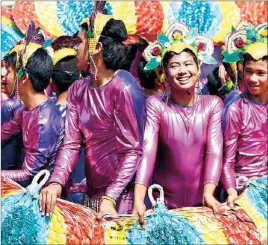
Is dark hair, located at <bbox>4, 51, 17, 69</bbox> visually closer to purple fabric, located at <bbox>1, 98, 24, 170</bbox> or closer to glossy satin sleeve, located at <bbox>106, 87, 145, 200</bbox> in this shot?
Result: purple fabric, located at <bbox>1, 98, 24, 170</bbox>

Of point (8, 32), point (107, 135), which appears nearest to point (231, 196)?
point (107, 135)

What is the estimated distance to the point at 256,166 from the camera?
3.23m

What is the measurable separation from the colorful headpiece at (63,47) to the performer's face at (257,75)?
0.77 meters

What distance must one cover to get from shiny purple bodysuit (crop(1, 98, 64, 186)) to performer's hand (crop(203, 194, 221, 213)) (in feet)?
2.21

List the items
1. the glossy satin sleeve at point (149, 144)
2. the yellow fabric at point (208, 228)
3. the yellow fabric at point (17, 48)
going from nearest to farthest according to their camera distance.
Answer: the yellow fabric at point (208, 228) < the glossy satin sleeve at point (149, 144) < the yellow fabric at point (17, 48)

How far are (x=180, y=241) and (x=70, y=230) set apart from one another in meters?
0.42

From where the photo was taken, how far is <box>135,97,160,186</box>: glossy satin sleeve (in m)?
3.10

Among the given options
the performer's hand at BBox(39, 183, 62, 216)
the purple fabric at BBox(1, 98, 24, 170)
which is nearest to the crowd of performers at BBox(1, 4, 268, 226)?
the performer's hand at BBox(39, 183, 62, 216)

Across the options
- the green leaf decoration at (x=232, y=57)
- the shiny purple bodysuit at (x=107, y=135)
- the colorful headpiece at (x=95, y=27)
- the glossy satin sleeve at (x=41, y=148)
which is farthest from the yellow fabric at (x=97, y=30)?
the green leaf decoration at (x=232, y=57)

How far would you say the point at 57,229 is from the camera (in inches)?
119

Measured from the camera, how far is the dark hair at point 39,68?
3346 mm

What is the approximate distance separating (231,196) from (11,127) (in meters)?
1.10

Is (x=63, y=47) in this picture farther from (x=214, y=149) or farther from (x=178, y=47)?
(x=214, y=149)

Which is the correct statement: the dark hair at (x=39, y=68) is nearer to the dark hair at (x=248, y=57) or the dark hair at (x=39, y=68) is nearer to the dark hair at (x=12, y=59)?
the dark hair at (x=12, y=59)
